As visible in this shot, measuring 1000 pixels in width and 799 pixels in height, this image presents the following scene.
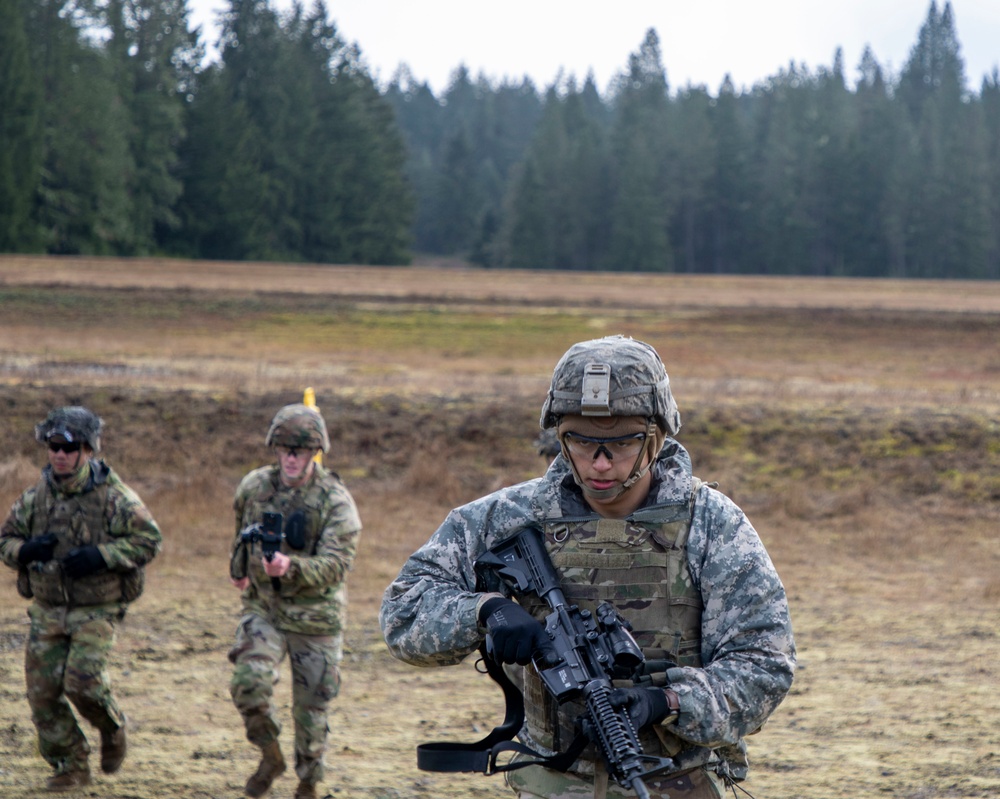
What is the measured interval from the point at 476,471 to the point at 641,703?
11616 millimetres

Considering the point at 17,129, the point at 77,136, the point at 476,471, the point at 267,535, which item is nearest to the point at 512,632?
the point at 267,535

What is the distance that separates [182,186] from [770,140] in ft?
139

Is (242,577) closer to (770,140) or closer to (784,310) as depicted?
(784,310)

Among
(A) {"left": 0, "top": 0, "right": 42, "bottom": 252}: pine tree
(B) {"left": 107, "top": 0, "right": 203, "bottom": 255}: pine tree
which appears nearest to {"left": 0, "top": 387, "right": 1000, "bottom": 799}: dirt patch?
(A) {"left": 0, "top": 0, "right": 42, "bottom": 252}: pine tree

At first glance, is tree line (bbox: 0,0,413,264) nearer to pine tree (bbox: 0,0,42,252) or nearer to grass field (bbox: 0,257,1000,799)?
pine tree (bbox: 0,0,42,252)

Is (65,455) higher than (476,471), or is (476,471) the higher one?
(65,455)

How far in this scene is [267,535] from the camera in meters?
6.23

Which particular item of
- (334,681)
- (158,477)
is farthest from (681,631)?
(158,477)

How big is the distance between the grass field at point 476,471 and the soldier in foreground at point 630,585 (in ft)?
11.6

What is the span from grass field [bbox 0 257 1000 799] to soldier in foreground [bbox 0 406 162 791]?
12.4 inches

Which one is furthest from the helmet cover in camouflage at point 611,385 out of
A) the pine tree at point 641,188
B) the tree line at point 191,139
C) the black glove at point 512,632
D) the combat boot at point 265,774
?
the pine tree at point 641,188

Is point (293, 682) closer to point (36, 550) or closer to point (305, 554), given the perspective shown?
point (305, 554)

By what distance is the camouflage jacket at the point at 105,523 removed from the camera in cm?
640

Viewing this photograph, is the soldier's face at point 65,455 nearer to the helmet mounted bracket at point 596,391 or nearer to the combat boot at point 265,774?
the combat boot at point 265,774
